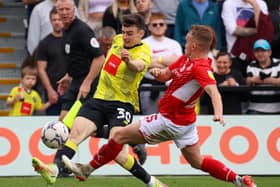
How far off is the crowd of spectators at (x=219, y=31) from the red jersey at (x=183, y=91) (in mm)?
3452

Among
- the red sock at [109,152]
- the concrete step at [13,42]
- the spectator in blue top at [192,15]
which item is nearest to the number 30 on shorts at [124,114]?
the red sock at [109,152]

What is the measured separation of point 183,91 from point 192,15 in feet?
16.6

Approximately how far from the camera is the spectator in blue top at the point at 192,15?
15.9m

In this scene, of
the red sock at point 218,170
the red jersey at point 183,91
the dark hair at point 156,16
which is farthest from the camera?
the dark hair at point 156,16

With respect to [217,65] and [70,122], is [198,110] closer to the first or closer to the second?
[217,65]

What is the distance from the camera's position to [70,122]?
13.0 metres

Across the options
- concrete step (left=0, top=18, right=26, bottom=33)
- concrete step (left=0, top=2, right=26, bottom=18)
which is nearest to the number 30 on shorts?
concrete step (left=0, top=18, right=26, bottom=33)

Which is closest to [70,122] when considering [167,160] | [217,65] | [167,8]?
[167,160]

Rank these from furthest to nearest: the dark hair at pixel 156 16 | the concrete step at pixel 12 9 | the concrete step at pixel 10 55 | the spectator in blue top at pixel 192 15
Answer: the concrete step at pixel 12 9, the concrete step at pixel 10 55, the spectator in blue top at pixel 192 15, the dark hair at pixel 156 16

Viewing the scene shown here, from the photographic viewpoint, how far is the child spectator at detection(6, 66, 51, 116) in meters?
15.5

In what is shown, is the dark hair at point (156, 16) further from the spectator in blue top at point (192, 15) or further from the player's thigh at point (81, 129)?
the player's thigh at point (81, 129)

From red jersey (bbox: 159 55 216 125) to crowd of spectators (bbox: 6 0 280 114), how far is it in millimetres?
3452

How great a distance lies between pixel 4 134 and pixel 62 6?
247cm

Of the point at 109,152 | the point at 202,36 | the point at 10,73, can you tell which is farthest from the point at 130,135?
the point at 10,73
